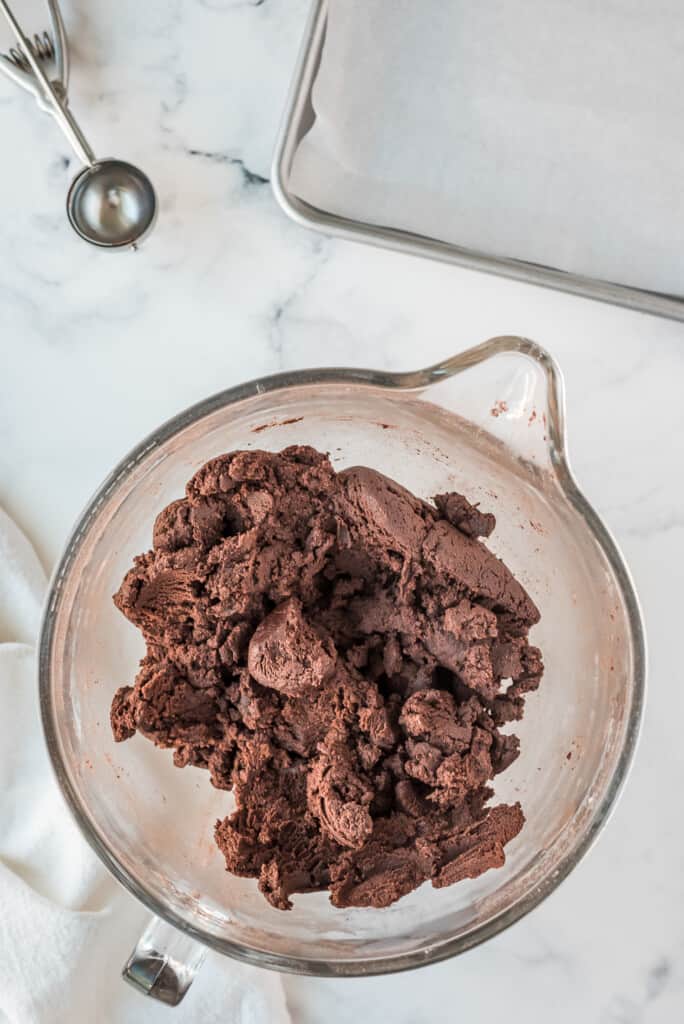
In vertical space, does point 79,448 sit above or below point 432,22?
below

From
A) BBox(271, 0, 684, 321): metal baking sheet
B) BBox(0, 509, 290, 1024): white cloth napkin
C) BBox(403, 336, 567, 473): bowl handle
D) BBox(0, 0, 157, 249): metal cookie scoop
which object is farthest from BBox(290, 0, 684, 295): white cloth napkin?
BBox(0, 509, 290, 1024): white cloth napkin

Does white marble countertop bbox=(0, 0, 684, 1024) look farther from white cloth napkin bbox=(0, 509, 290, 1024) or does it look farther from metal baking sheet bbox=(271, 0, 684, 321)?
white cloth napkin bbox=(0, 509, 290, 1024)

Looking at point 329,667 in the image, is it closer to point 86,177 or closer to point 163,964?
point 163,964

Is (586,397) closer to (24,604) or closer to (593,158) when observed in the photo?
(593,158)

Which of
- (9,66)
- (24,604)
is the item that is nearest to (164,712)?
(24,604)

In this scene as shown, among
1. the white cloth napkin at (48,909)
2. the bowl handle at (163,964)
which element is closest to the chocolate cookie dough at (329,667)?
the bowl handle at (163,964)

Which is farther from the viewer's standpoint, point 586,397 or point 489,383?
point 586,397
